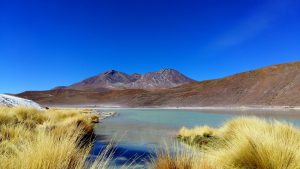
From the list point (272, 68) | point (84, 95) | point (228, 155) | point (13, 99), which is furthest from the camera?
point (84, 95)

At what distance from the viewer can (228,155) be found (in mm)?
4293

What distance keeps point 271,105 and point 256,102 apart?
190 inches

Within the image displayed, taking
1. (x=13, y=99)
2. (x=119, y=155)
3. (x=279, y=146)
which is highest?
(x=13, y=99)

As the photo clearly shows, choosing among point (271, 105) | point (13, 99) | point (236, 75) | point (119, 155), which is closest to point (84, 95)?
point (236, 75)

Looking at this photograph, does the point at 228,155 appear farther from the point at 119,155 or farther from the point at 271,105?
the point at 271,105

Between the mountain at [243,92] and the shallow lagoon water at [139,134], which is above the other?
the mountain at [243,92]

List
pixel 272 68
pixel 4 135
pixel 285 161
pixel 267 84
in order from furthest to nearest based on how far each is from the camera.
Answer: pixel 272 68
pixel 267 84
pixel 4 135
pixel 285 161

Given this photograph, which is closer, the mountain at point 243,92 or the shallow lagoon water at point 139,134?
the shallow lagoon water at point 139,134

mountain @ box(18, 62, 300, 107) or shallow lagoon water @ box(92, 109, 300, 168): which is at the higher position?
mountain @ box(18, 62, 300, 107)

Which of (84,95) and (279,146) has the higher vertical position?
(84,95)

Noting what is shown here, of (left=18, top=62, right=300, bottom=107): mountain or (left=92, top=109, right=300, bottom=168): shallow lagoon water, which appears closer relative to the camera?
(left=92, top=109, right=300, bottom=168): shallow lagoon water

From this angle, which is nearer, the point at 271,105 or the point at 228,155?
A: the point at 228,155

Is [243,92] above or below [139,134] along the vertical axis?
above

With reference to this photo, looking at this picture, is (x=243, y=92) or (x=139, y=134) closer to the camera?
(x=139, y=134)
